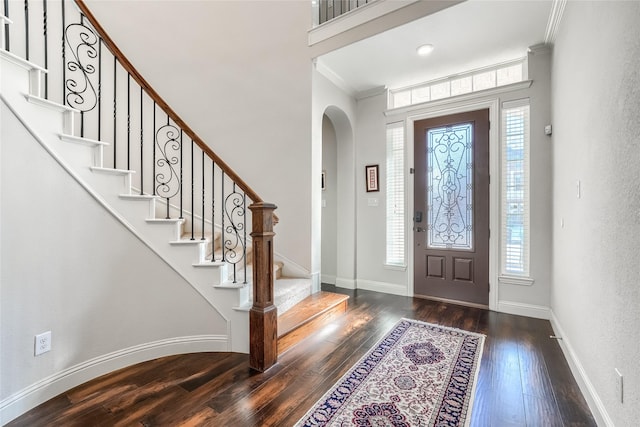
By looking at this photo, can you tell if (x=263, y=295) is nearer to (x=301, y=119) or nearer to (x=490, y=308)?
(x=301, y=119)

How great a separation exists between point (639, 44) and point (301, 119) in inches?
106

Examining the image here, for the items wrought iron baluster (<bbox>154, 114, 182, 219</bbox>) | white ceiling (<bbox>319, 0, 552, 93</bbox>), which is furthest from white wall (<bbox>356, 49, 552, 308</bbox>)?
wrought iron baluster (<bbox>154, 114, 182, 219</bbox>)

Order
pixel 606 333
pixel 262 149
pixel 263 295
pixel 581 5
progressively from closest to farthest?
pixel 606 333, pixel 581 5, pixel 263 295, pixel 262 149

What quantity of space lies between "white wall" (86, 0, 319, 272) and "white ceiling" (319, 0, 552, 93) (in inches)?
23.6

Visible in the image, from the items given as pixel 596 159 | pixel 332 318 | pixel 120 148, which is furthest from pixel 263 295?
pixel 120 148

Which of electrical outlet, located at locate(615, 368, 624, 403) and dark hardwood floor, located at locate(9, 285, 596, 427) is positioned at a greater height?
electrical outlet, located at locate(615, 368, 624, 403)

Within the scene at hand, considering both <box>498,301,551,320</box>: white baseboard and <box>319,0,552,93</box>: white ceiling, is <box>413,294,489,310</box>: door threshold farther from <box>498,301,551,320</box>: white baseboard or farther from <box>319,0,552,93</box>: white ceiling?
<box>319,0,552,93</box>: white ceiling

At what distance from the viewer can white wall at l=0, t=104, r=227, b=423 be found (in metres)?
1.63

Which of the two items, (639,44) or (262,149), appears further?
(262,149)

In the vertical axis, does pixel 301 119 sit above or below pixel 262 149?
above

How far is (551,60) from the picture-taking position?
296 cm

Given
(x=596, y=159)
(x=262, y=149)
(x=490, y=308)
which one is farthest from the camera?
(x=262, y=149)

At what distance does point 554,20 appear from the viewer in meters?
2.60

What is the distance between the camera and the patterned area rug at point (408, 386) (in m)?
1.61
